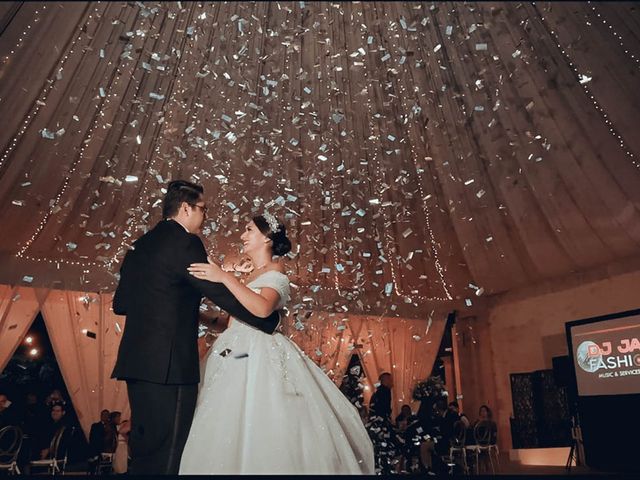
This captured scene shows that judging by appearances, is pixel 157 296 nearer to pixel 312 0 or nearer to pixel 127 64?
pixel 312 0

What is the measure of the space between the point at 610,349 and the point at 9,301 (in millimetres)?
8934

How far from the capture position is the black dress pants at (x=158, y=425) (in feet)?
5.89

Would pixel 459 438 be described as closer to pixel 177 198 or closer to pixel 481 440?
pixel 481 440

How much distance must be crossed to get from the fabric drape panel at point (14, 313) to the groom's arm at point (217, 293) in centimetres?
740

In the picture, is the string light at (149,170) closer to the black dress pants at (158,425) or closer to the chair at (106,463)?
the chair at (106,463)

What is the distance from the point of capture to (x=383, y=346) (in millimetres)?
11266

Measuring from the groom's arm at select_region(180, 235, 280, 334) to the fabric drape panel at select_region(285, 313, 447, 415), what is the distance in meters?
8.56

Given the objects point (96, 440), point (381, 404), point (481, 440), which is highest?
point (381, 404)

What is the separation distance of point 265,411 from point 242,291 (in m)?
0.46

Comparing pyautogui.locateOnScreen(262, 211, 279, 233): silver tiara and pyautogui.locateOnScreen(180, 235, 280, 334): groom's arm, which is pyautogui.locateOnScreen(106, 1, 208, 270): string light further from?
pyautogui.locateOnScreen(180, 235, 280, 334): groom's arm

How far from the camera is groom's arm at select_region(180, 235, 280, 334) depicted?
2.01 metres

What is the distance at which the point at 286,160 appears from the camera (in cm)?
696

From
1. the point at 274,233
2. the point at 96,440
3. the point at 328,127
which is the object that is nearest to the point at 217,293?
the point at 274,233

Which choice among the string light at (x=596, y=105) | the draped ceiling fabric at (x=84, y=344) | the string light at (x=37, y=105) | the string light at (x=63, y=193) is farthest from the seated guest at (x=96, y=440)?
the string light at (x=596, y=105)
